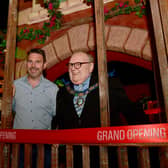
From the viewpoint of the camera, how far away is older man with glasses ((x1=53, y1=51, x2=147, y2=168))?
1513mm

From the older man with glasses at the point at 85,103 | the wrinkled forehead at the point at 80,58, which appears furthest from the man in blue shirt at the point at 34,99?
the wrinkled forehead at the point at 80,58

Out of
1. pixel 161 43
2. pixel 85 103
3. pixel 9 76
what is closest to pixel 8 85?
pixel 9 76

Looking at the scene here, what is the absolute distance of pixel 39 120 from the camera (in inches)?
67.9

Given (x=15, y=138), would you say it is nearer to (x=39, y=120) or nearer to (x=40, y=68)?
(x=39, y=120)

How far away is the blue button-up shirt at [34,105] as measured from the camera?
5.65ft

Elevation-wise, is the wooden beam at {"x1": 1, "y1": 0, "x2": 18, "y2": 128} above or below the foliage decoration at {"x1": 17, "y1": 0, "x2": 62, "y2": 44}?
below

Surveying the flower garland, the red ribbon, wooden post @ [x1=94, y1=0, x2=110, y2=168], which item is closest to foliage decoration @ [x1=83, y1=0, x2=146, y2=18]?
the flower garland

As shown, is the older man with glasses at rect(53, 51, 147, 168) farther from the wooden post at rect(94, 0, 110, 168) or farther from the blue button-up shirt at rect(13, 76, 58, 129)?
the wooden post at rect(94, 0, 110, 168)

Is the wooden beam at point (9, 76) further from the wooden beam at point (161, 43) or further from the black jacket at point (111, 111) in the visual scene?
the wooden beam at point (161, 43)

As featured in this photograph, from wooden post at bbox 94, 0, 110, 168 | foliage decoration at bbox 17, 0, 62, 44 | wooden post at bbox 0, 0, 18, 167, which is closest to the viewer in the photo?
wooden post at bbox 94, 0, 110, 168

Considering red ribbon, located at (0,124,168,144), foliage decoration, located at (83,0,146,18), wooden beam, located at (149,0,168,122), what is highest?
foliage decoration, located at (83,0,146,18)

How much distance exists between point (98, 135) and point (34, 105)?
89 centimetres

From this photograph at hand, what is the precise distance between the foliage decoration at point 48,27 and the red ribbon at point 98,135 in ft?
4.49

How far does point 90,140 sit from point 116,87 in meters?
0.63
